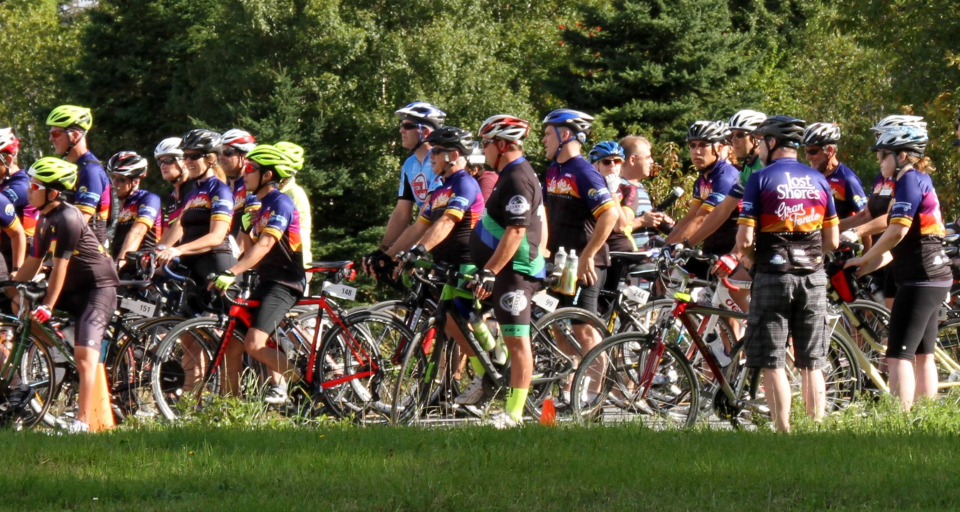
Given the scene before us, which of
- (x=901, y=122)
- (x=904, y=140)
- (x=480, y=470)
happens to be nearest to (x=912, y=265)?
(x=904, y=140)

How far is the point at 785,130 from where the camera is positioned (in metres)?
8.42

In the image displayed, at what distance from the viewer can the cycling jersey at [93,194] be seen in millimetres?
10758

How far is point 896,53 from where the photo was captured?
1051 inches

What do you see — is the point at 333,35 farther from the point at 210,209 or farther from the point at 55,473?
the point at 55,473

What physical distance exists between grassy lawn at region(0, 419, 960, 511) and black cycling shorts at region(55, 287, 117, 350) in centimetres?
122

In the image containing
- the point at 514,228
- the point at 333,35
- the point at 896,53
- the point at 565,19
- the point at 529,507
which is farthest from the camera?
the point at 565,19

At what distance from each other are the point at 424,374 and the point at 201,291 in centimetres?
222

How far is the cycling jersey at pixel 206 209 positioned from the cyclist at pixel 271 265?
668mm

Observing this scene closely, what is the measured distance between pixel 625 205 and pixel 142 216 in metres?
4.02

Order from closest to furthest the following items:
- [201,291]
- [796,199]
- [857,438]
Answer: [857,438] → [796,199] → [201,291]

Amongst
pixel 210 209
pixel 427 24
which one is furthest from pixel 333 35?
pixel 210 209

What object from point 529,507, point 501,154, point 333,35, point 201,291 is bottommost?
point 529,507

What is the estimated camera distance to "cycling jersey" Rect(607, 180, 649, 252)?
37.3 feet

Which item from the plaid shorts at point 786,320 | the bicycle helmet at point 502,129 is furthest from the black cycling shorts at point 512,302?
the plaid shorts at point 786,320
